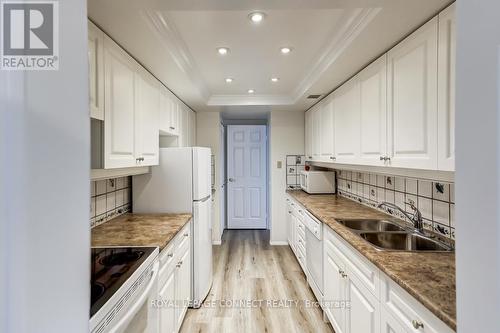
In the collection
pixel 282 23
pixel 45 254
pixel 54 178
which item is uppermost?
pixel 282 23

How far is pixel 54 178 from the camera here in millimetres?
468

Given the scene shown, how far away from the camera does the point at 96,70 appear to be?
5.12ft

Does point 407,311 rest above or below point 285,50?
below

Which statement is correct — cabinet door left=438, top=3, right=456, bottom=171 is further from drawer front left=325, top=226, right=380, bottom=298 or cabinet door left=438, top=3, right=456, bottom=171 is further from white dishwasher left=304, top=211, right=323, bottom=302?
white dishwasher left=304, top=211, right=323, bottom=302

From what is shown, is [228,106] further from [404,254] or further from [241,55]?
[404,254]

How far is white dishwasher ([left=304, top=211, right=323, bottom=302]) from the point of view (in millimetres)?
2471

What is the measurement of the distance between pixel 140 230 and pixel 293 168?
2.94 metres

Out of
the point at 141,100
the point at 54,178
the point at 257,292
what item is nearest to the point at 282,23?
the point at 141,100

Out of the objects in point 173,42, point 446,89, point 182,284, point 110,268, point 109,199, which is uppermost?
point 173,42

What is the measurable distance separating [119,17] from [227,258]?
3.28m

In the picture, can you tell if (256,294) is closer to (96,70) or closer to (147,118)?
(147,118)

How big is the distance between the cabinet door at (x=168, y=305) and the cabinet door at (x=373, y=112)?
1748 millimetres

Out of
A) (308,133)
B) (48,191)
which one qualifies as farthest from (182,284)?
(308,133)

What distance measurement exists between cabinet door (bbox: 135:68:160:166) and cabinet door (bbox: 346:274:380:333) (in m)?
1.80
